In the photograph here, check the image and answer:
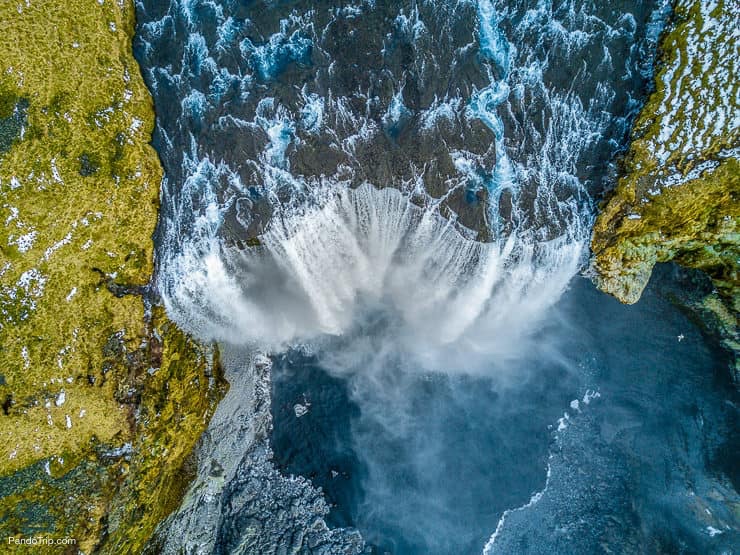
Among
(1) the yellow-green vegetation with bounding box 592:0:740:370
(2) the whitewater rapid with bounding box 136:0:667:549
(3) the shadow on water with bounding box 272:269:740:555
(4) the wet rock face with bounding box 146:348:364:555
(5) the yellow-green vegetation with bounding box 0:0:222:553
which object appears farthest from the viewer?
(3) the shadow on water with bounding box 272:269:740:555

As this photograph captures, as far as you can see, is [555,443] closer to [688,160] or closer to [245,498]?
[688,160]

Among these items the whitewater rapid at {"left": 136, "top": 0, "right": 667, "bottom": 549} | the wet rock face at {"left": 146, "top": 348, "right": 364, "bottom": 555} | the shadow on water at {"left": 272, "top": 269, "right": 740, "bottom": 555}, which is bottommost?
the wet rock face at {"left": 146, "top": 348, "right": 364, "bottom": 555}

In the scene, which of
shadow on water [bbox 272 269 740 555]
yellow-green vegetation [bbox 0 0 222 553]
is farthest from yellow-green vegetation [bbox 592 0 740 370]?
yellow-green vegetation [bbox 0 0 222 553]

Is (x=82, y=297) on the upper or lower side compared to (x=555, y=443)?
lower

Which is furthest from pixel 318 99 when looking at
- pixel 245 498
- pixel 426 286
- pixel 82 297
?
pixel 245 498

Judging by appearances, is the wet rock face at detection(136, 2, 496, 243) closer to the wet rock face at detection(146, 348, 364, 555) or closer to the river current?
the river current

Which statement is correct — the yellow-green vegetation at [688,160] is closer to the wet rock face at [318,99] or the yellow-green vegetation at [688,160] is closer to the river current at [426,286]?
the river current at [426,286]

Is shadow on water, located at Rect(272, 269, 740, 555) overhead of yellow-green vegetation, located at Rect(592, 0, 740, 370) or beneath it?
beneath
